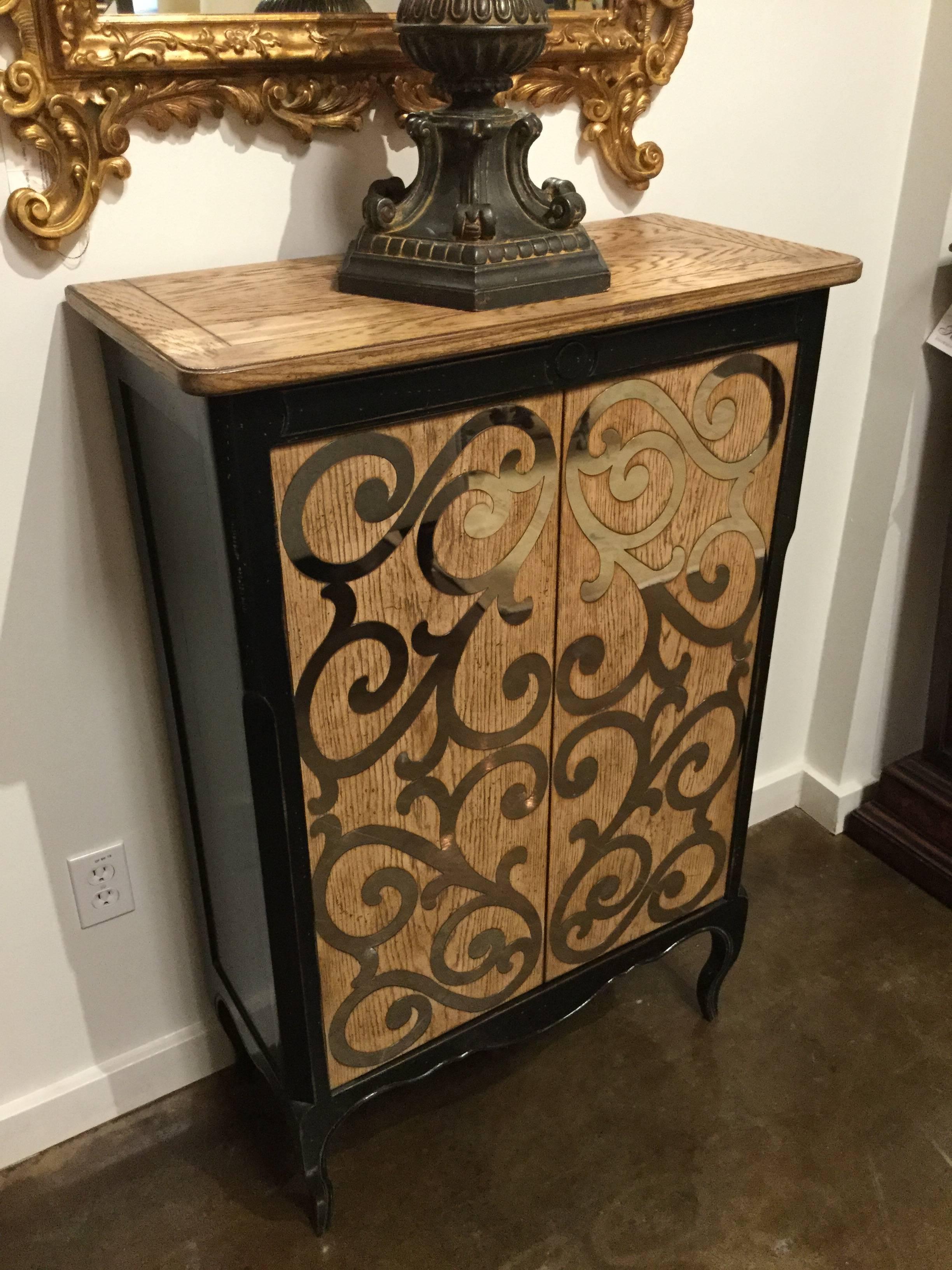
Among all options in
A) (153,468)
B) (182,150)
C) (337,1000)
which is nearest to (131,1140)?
(337,1000)

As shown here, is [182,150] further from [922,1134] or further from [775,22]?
[922,1134]

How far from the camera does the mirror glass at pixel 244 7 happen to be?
3.57 feet

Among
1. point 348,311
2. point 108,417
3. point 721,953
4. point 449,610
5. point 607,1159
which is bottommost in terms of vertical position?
point 607,1159

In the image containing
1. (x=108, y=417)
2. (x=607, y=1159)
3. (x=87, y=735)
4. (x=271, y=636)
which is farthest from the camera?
(x=607, y=1159)

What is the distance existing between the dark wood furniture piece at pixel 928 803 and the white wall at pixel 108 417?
286 mm

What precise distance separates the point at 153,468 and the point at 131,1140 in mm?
1007

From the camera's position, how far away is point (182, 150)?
3.89 feet

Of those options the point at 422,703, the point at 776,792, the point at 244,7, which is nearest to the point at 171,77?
the point at 244,7

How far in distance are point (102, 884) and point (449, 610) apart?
69 centimetres

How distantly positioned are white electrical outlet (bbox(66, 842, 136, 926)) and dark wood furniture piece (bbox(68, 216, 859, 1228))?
0.11 meters

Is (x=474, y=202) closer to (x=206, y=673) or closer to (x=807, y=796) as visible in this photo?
(x=206, y=673)

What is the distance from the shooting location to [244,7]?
1.15 m

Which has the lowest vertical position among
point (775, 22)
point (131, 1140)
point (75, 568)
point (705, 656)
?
point (131, 1140)

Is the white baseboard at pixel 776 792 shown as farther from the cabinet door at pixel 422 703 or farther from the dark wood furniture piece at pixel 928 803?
the cabinet door at pixel 422 703
